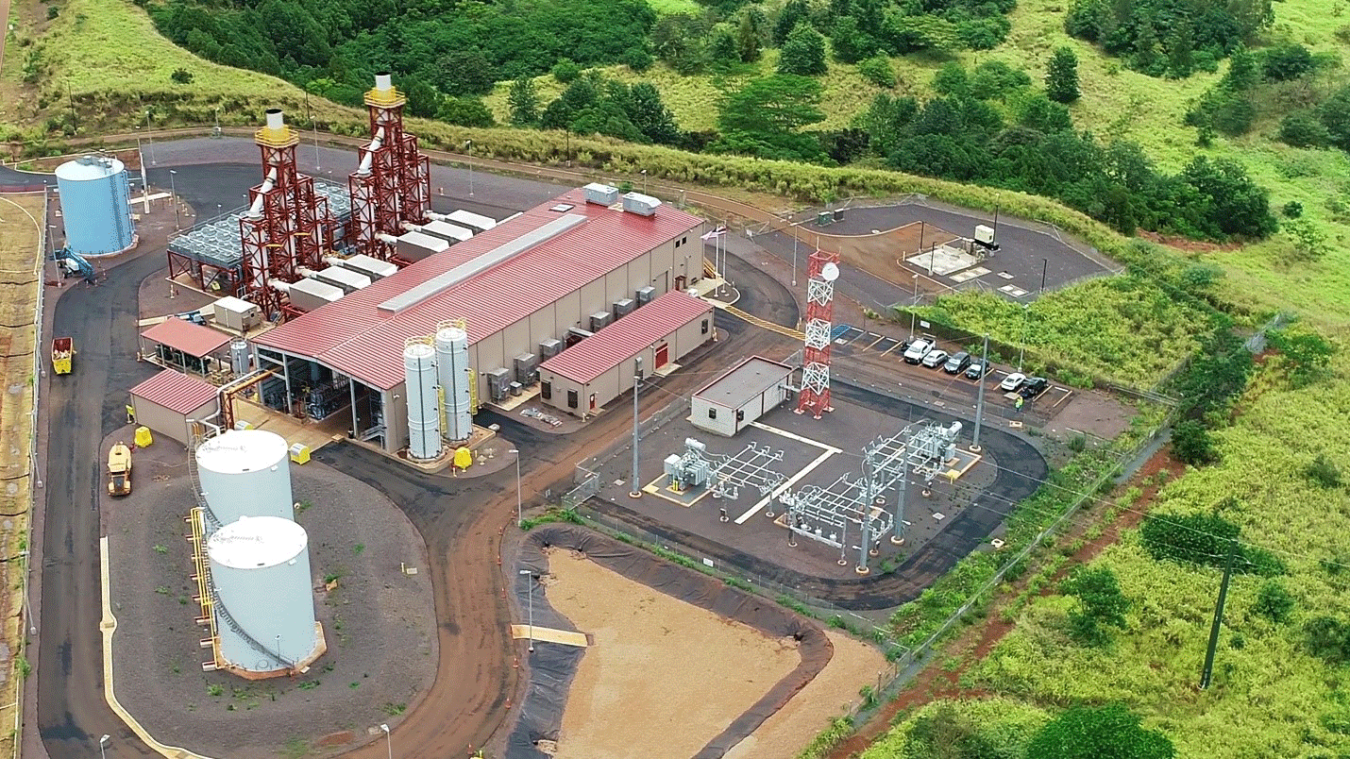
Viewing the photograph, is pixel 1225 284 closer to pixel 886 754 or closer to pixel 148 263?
pixel 886 754

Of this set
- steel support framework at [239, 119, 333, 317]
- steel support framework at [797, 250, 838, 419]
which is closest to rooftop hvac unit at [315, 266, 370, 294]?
steel support framework at [239, 119, 333, 317]

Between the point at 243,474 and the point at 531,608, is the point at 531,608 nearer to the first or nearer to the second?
the point at 531,608

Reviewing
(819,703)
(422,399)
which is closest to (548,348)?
(422,399)

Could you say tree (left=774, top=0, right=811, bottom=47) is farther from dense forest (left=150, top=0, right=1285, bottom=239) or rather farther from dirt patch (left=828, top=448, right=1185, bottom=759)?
dirt patch (left=828, top=448, right=1185, bottom=759)

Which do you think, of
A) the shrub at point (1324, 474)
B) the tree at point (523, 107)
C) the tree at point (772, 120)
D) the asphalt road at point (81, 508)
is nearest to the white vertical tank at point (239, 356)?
the asphalt road at point (81, 508)

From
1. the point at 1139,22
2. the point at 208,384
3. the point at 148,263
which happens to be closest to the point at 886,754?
the point at 208,384

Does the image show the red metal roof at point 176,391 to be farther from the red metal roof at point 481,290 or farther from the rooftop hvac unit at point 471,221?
the rooftop hvac unit at point 471,221
